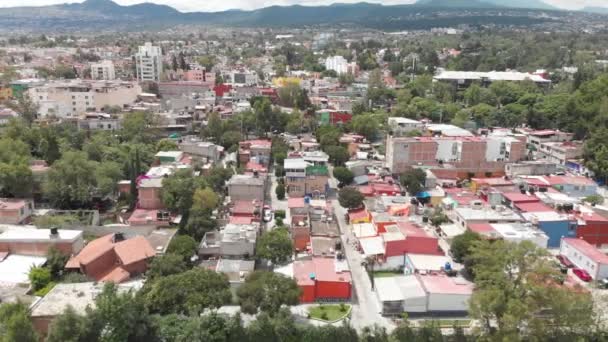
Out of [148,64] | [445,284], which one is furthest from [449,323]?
[148,64]

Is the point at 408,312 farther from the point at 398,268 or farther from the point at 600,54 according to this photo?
the point at 600,54

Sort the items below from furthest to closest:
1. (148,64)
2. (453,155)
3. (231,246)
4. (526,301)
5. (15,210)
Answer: (148,64)
(453,155)
(15,210)
(231,246)
(526,301)

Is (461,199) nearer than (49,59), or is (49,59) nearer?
(461,199)

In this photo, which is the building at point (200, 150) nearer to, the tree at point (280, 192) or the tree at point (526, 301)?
the tree at point (280, 192)

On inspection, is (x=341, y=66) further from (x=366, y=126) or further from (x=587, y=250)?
(x=587, y=250)

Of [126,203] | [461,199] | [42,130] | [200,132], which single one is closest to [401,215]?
[461,199]

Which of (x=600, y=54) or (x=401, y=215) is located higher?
(x=600, y=54)

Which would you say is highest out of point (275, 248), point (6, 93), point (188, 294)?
point (6, 93)
